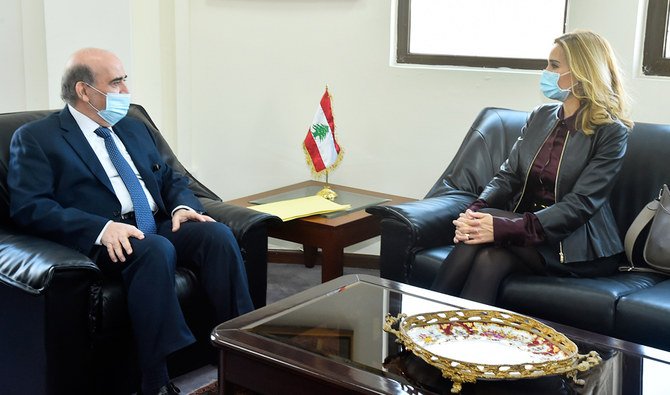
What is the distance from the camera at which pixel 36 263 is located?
2.39m

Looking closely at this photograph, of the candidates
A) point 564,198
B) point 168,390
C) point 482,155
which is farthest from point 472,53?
point 168,390

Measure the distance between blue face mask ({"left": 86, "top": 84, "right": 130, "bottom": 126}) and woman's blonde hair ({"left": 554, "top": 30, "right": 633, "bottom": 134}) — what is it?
5.17ft

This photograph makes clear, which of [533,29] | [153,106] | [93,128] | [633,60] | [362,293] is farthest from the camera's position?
[153,106]

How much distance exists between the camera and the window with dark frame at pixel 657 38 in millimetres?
3391

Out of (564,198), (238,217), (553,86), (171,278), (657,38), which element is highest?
(657,38)

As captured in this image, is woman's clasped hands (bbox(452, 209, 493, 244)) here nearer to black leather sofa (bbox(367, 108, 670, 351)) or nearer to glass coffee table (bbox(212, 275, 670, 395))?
black leather sofa (bbox(367, 108, 670, 351))

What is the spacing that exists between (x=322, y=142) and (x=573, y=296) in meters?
1.57

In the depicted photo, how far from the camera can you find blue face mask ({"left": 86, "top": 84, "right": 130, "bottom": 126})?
2895mm

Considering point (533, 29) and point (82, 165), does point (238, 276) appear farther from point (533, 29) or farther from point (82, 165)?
point (533, 29)

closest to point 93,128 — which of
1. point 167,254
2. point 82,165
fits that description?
point 82,165

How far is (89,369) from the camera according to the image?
2.51 meters

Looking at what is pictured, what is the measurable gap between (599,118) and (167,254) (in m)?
1.55

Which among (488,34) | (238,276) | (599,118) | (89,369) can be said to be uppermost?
(488,34)

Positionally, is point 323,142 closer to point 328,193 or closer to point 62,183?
point 328,193
